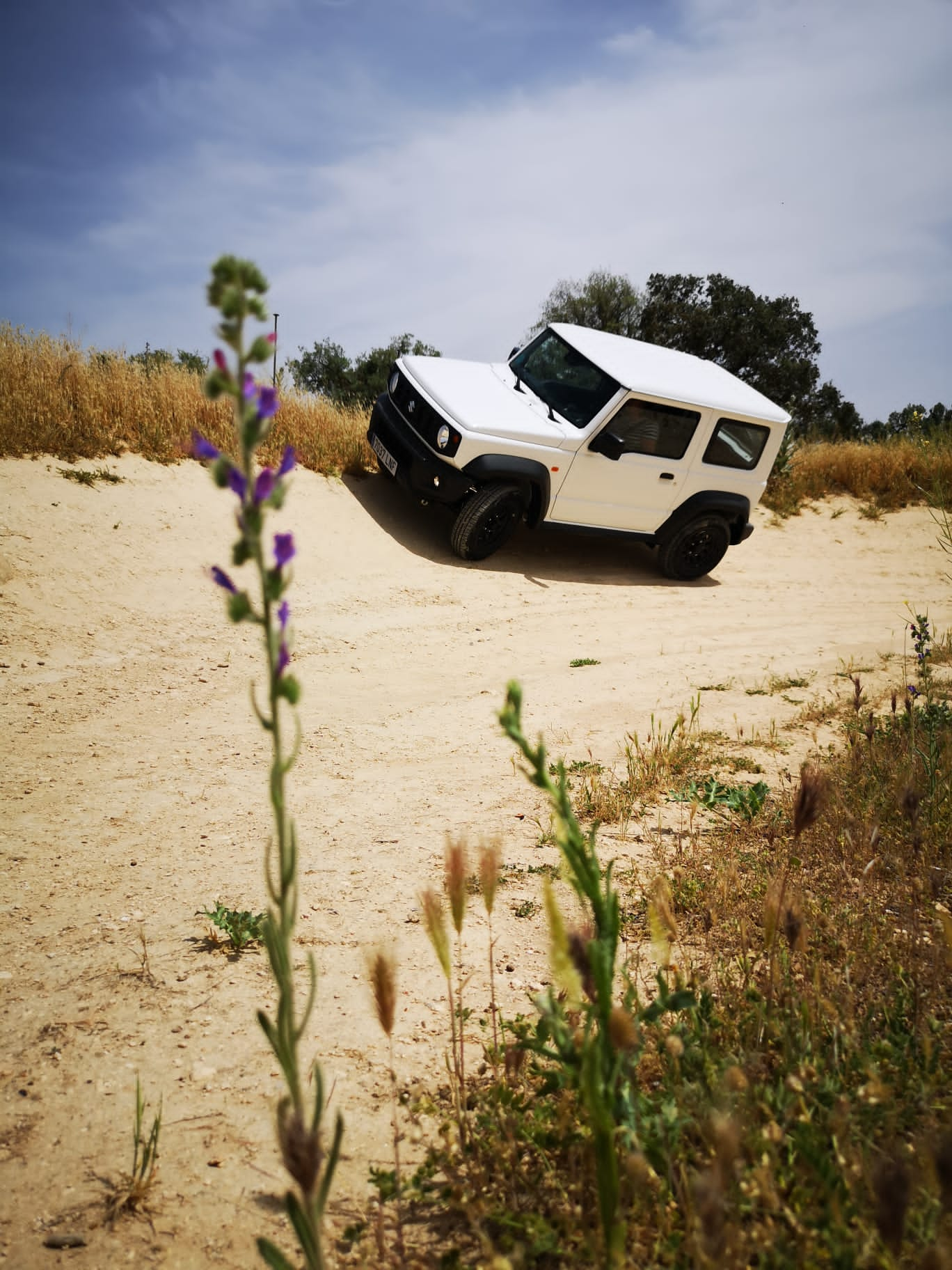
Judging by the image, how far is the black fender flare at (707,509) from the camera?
9266 mm

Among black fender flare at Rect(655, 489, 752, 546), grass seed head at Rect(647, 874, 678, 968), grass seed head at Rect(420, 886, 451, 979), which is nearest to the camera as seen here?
grass seed head at Rect(420, 886, 451, 979)

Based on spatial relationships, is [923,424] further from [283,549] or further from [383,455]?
[283,549]

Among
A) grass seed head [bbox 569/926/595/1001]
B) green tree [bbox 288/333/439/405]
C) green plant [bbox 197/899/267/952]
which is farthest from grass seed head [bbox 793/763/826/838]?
green tree [bbox 288/333/439/405]

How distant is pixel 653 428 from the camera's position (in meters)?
8.55

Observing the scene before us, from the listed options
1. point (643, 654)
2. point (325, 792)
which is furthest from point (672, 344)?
point (325, 792)

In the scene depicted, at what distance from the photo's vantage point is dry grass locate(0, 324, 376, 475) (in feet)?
26.2

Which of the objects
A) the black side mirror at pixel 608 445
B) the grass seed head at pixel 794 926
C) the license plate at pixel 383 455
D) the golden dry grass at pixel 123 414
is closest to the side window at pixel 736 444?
the black side mirror at pixel 608 445

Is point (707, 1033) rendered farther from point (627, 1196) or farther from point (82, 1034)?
point (82, 1034)

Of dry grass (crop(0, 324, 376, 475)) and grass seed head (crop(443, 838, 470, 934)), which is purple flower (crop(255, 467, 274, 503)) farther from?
dry grass (crop(0, 324, 376, 475))

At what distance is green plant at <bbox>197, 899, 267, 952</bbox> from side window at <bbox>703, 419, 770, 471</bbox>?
7902 millimetres

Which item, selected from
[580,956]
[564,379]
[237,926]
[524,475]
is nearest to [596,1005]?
[580,956]

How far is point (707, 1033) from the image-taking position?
74.8 inches

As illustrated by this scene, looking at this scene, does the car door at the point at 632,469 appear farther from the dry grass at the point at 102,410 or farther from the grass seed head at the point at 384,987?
the grass seed head at the point at 384,987

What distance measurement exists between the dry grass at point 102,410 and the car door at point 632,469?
3.33m
